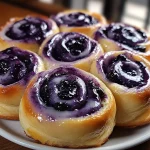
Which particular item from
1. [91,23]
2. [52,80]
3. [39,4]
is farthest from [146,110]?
[39,4]

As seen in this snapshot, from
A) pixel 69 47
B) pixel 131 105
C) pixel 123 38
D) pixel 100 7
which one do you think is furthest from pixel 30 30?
pixel 100 7

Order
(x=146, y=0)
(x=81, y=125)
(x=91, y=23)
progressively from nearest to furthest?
(x=81, y=125)
(x=91, y=23)
(x=146, y=0)

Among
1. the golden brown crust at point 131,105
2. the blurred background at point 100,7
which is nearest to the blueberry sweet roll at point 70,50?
the golden brown crust at point 131,105

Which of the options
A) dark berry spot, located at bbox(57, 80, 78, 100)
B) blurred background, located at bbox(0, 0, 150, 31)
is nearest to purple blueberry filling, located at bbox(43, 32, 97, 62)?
dark berry spot, located at bbox(57, 80, 78, 100)

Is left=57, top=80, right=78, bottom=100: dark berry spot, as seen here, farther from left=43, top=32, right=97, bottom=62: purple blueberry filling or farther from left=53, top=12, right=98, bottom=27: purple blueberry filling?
left=53, top=12, right=98, bottom=27: purple blueberry filling

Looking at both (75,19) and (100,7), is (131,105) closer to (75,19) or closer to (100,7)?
(75,19)

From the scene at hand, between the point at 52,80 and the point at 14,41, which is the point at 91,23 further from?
the point at 52,80

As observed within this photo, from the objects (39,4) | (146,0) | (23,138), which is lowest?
(146,0)
